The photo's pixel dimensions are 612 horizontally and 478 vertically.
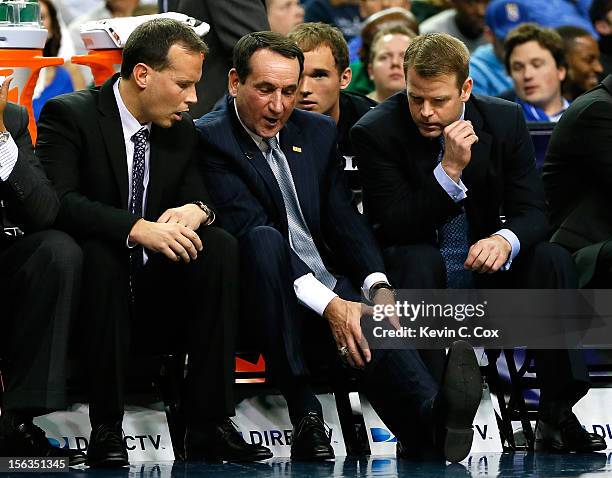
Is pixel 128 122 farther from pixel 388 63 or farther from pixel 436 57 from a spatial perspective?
pixel 388 63

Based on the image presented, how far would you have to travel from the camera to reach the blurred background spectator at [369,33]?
297 inches

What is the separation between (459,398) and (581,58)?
420cm

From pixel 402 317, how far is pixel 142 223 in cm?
90

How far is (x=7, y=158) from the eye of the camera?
13.8ft

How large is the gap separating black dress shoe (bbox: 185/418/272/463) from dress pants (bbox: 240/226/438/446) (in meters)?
0.20

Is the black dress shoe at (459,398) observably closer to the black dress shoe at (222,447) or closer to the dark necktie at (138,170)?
the black dress shoe at (222,447)

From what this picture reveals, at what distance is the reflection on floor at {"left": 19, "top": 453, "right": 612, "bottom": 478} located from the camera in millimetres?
4039

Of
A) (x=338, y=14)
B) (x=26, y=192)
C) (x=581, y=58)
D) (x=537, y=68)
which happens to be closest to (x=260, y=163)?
(x=26, y=192)

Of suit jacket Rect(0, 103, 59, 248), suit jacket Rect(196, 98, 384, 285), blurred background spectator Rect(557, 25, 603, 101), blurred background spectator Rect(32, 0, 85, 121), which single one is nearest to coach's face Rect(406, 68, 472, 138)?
suit jacket Rect(196, 98, 384, 285)

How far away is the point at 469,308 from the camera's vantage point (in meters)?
4.74

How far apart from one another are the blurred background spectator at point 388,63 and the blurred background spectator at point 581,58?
116 centimetres

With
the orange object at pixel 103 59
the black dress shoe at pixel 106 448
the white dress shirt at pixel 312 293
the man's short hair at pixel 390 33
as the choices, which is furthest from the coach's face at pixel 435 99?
the man's short hair at pixel 390 33

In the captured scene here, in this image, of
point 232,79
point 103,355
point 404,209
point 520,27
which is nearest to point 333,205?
point 404,209

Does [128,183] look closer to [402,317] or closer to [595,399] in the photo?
[402,317]
